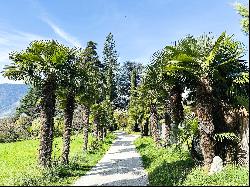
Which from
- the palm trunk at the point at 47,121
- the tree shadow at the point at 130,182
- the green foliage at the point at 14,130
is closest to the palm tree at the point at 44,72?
Answer: the palm trunk at the point at 47,121

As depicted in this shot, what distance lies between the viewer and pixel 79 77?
24.0 metres

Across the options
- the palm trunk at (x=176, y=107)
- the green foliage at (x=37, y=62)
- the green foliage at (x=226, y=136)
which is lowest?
the green foliage at (x=226, y=136)

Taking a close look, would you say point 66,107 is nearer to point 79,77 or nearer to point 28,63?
point 79,77

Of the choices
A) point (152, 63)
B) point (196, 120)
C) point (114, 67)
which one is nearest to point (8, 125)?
point (114, 67)

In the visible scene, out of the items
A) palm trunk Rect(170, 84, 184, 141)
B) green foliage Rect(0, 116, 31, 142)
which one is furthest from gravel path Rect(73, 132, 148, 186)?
green foliage Rect(0, 116, 31, 142)

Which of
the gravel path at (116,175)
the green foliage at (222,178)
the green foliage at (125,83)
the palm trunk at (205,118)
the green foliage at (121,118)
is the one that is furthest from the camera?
the green foliage at (125,83)

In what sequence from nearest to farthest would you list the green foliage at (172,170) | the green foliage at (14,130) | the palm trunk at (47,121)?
the green foliage at (172,170), the palm trunk at (47,121), the green foliage at (14,130)

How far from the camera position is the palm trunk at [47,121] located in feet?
71.6

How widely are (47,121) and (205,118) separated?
27.6ft

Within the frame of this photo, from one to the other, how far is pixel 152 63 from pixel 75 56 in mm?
7985

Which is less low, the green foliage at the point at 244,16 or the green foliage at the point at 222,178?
the green foliage at the point at 244,16

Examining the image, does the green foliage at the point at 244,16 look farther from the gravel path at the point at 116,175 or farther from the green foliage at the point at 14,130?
the green foliage at the point at 14,130

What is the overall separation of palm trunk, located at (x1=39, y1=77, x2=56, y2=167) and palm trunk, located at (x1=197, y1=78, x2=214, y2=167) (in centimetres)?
802

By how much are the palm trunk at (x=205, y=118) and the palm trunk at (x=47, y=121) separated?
8018mm
